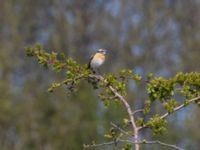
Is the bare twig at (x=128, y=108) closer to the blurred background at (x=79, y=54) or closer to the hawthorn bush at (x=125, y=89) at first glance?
the hawthorn bush at (x=125, y=89)

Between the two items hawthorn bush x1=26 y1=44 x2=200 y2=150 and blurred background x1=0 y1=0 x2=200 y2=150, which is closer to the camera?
hawthorn bush x1=26 y1=44 x2=200 y2=150

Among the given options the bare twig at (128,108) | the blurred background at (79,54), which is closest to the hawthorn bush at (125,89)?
the bare twig at (128,108)

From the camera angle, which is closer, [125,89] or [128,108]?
[128,108]

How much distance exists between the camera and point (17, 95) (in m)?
27.1

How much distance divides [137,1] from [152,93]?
82.5 feet

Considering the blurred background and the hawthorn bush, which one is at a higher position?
the blurred background

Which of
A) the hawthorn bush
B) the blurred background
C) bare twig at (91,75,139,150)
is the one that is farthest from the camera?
the blurred background

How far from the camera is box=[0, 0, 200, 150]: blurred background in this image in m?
25.6

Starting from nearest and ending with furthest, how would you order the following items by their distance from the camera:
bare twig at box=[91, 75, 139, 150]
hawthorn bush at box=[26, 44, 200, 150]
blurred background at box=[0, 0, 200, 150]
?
bare twig at box=[91, 75, 139, 150] < hawthorn bush at box=[26, 44, 200, 150] < blurred background at box=[0, 0, 200, 150]

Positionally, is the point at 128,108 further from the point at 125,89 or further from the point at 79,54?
the point at 79,54

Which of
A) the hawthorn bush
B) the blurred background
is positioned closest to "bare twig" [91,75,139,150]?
the hawthorn bush

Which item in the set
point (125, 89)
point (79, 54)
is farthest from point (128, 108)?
point (79, 54)

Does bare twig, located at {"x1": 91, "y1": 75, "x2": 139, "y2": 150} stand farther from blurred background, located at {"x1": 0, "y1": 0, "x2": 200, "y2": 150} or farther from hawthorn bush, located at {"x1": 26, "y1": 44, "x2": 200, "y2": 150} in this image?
blurred background, located at {"x1": 0, "y1": 0, "x2": 200, "y2": 150}

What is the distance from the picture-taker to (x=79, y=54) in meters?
29.6
